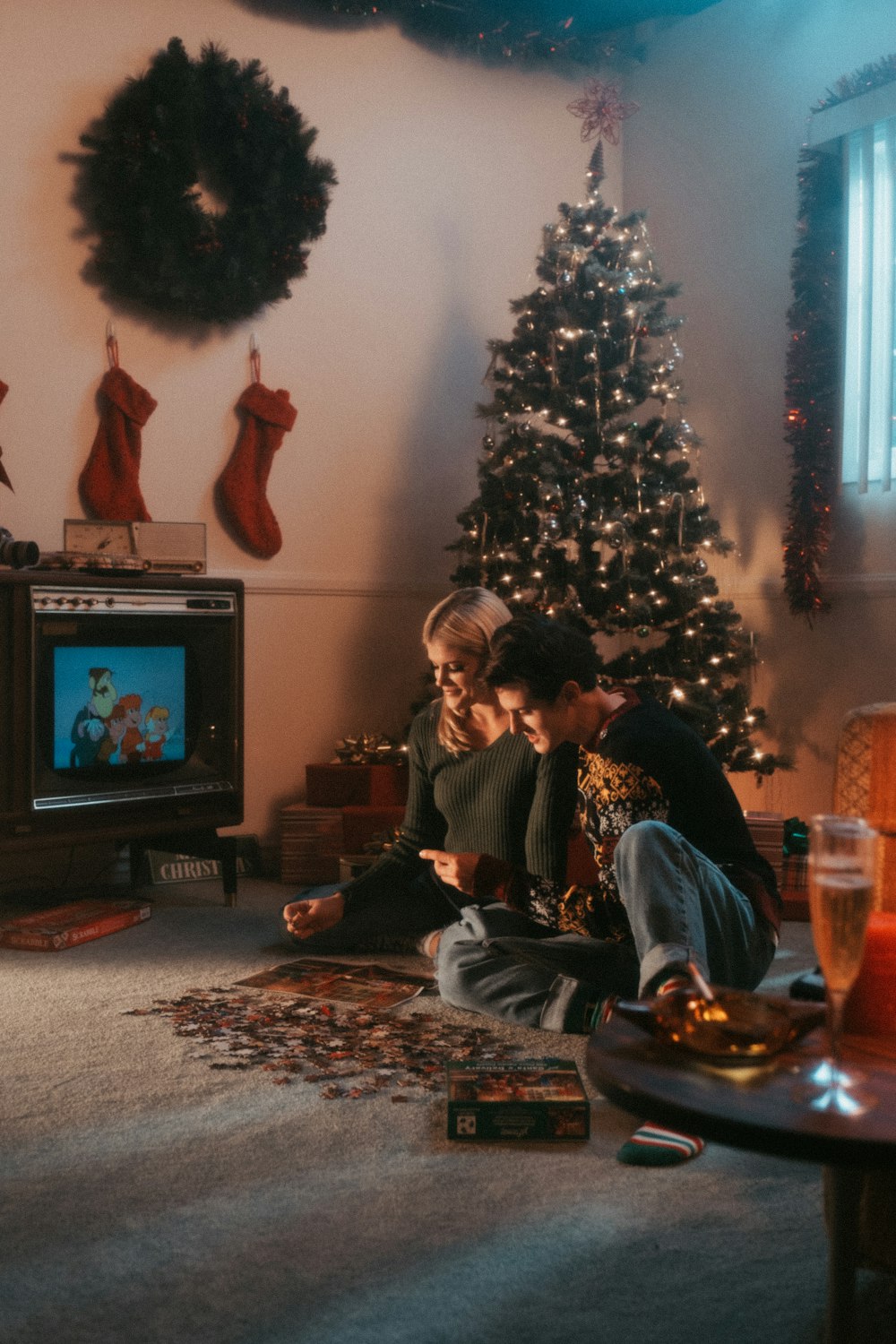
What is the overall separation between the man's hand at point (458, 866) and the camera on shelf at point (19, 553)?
1557 mm

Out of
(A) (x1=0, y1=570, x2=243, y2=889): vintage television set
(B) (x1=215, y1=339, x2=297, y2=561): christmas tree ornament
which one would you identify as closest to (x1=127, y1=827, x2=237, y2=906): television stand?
(A) (x1=0, y1=570, x2=243, y2=889): vintage television set

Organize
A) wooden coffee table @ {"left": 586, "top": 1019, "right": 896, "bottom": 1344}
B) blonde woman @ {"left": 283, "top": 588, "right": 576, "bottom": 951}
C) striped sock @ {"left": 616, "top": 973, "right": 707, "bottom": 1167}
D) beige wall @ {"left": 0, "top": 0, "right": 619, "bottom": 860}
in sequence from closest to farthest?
wooden coffee table @ {"left": 586, "top": 1019, "right": 896, "bottom": 1344} < striped sock @ {"left": 616, "top": 973, "right": 707, "bottom": 1167} < blonde woman @ {"left": 283, "top": 588, "right": 576, "bottom": 951} < beige wall @ {"left": 0, "top": 0, "right": 619, "bottom": 860}

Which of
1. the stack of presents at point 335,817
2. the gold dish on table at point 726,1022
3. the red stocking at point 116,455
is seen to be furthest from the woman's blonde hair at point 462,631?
the gold dish on table at point 726,1022

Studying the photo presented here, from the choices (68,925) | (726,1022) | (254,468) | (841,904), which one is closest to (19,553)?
(68,925)

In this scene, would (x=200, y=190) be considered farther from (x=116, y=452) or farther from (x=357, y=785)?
(x=357, y=785)

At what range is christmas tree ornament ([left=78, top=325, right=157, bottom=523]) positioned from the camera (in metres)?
4.32

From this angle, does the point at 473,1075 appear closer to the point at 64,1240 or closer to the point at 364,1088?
the point at 364,1088

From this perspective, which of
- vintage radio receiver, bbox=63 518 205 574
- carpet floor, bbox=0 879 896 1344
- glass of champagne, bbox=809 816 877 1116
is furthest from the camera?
vintage radio receiver, bbox=63 518 205 574

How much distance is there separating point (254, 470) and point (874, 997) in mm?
3733

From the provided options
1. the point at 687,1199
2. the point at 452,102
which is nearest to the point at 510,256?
the point at 452,102

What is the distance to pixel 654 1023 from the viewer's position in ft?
4.12

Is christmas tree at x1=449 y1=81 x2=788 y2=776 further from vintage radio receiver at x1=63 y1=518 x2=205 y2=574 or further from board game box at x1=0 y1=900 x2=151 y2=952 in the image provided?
board game box at x1=0 y1=900 x2=151 y2=952

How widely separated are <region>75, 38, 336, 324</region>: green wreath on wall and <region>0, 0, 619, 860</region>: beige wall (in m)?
0.10

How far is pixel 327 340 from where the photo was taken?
4.93m
